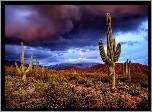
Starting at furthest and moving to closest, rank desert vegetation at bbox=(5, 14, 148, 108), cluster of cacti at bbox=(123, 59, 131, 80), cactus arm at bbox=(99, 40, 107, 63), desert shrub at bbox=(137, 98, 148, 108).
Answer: cluster of cacti at bbox=(123, 59, 131, 80), cactus arm at bbox=(99, 40, 107, 63), desert vegetation at bbox=(5, 14, 148, 108), desert shrub at bbox=(137, 98, 148, 108)

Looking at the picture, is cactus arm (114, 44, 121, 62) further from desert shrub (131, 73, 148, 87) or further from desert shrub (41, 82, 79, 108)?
desert shrub (41, 82, 79, 108)

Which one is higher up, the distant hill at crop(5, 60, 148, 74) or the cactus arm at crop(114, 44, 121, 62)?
the cactus arm at crop(114, 44, 121, 62)

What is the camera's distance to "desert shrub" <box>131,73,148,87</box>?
9.87 meters

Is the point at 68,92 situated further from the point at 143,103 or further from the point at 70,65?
the point at 143,103

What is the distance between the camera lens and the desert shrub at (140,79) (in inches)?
389

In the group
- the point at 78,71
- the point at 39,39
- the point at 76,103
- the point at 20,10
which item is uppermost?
the point at 20,10

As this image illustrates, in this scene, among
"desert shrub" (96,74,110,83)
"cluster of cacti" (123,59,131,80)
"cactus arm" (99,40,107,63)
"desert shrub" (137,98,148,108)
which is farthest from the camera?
"desert shrub" (96,74,110,83)

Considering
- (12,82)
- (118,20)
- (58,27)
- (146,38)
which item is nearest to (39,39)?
(58,27)

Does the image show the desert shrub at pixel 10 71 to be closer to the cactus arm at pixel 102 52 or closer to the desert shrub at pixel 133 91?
the cactus arm at pixel 102 52

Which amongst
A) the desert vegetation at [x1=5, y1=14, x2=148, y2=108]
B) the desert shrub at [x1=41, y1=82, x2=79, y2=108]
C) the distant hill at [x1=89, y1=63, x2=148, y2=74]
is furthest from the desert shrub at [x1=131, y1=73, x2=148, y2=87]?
the desert shrub at [x1=41, y1=82, x2=79, y2=108]

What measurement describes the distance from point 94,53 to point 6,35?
232 cm

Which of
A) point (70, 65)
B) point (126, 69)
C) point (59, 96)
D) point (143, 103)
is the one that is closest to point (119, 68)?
point (126, 69)

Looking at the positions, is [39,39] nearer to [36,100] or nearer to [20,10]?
[20,10]

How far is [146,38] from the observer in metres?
9.83
